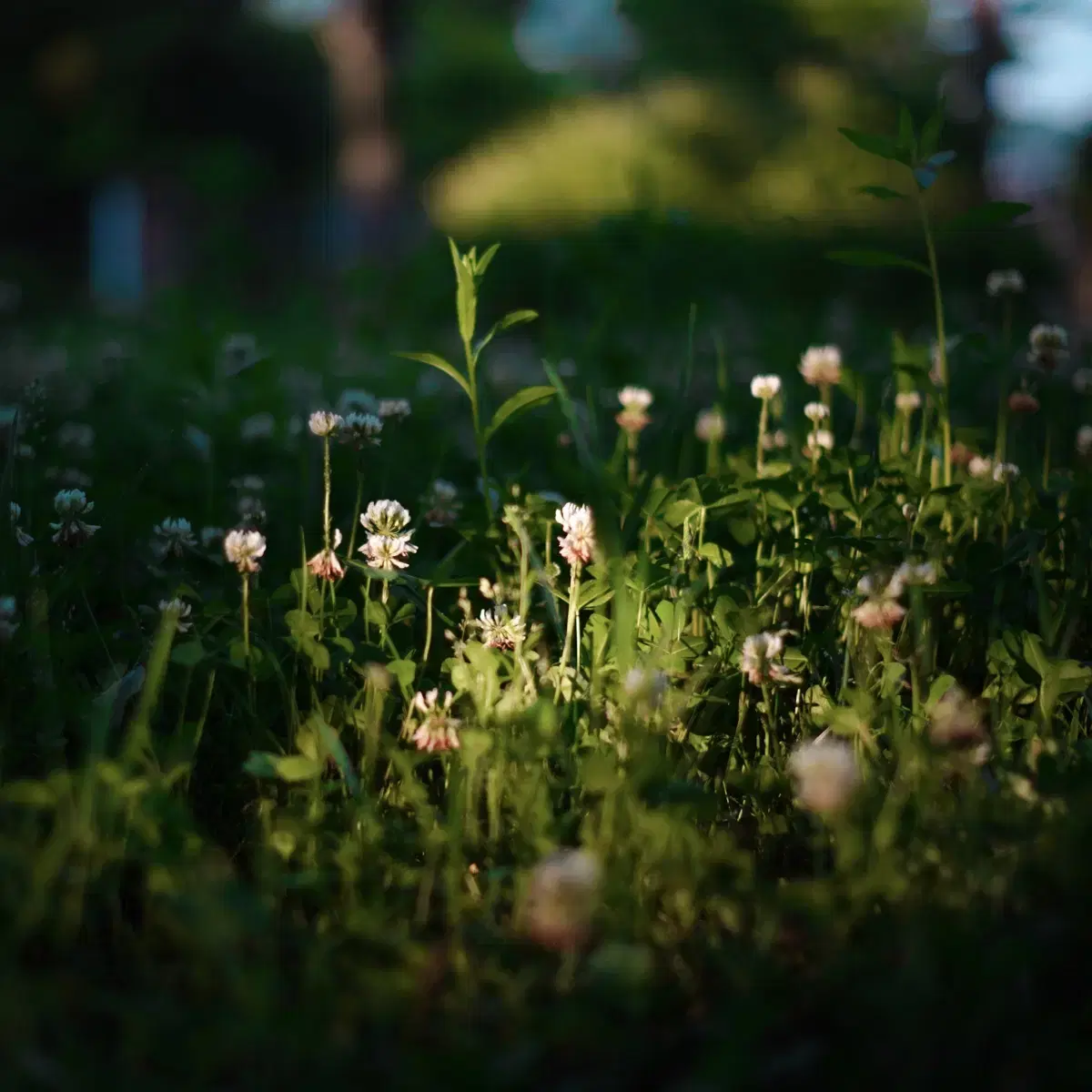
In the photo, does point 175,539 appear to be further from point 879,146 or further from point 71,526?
point 879,146

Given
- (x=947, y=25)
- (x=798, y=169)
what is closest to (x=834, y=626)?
(x=798, y=169)

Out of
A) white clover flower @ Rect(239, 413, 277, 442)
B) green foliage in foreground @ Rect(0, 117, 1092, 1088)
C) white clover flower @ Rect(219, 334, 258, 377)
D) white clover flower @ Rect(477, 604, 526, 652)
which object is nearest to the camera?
green foliage in foreground @ Rect(0, 117, 1092, 1088)

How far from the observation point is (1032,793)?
5.14 feet

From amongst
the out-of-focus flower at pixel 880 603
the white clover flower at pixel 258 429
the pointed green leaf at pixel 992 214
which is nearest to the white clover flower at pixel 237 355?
the white clover flower at pixel 258 429

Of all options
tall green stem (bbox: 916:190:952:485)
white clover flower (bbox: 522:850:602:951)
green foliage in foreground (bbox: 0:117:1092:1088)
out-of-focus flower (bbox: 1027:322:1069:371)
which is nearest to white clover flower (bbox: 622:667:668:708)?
green foliage in foreground (bbox: 0:117:1092:1088)

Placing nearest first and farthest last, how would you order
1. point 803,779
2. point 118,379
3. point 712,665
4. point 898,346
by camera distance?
point 803,779, point 712,665, point 898,346, point 118,379

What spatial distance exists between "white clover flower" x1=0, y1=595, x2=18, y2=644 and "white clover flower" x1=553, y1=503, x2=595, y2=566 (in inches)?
34.8

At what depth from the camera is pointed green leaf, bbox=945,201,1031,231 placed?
2199mm

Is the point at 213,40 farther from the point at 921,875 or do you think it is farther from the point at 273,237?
the point at 921,875

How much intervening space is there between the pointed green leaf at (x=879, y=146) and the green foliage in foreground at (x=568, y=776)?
438mm

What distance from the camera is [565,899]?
4.25 feet

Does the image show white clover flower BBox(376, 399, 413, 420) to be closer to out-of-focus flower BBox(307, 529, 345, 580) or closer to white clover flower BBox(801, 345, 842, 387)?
out-of-focus flower BBox(307, 529, 345, 580)

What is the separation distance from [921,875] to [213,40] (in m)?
23.7

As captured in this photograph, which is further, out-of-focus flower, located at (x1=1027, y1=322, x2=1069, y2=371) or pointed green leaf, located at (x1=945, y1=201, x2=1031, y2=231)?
out-of-focus flower, located at (x1=1027, y1=322, x2=1069, y2=371)
